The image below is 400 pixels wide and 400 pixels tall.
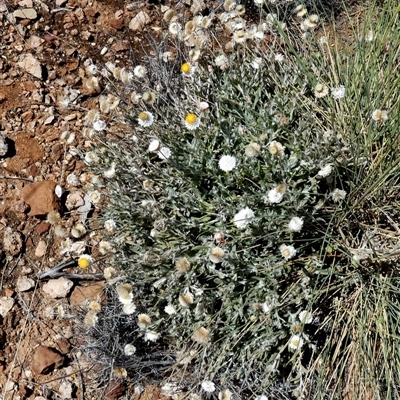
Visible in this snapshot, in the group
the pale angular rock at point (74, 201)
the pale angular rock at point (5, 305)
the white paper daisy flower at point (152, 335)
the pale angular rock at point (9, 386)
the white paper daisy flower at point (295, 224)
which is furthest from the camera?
the pale angular rock at point (74, 201)

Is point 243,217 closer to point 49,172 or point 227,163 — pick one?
point 227,163

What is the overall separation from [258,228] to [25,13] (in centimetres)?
210

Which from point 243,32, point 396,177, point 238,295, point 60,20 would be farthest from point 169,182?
point 60,20

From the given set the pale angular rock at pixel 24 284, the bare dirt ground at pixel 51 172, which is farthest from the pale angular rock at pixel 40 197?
the pale angular rock at pixel 24 284

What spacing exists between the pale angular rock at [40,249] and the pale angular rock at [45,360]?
48cm

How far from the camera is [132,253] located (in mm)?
2818

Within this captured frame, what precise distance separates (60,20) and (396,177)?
2204mm

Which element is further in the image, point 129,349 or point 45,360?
point 45,360

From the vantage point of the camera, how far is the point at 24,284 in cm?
301

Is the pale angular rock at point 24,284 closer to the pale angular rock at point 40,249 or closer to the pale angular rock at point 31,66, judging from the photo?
the pale angular rock at point 40,249

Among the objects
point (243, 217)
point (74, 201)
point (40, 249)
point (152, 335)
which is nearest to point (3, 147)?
point (74, 201)

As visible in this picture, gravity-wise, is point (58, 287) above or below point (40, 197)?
below

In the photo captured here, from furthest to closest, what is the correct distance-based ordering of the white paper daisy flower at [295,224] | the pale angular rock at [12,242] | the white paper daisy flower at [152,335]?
the pale angular rock at [12,242] → the white paper daisy flower at [152,335] → the white paper daisy flower at [295,224]

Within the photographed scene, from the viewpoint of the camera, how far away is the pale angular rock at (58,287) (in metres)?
3.00
